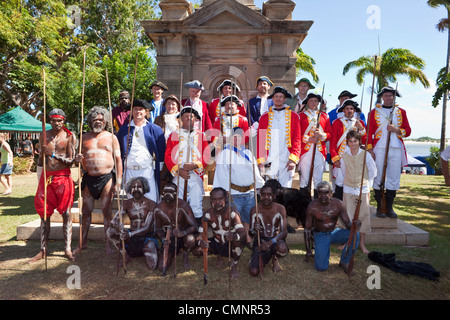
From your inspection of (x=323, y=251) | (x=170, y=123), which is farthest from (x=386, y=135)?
(x=170, y=123)

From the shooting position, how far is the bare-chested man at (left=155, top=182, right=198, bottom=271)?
14.0 ft

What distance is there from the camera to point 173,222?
4344 millimetres

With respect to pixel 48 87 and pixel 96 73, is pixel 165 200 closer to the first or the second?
pixel 48 87

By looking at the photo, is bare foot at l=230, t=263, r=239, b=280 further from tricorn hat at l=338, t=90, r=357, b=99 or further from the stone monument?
the stone monument

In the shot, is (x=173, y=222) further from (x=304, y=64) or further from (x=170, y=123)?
(x=304, y=64)

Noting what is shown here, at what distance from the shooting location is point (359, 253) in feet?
15.7

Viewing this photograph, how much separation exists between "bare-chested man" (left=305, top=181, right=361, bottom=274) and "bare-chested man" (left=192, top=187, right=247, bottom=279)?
3.28ft

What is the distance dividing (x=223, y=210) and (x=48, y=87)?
14.4 meters

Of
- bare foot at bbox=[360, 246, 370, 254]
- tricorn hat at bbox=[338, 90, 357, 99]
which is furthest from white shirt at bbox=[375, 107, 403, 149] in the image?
bare foot at bbox=[360, 246, 370, 254]

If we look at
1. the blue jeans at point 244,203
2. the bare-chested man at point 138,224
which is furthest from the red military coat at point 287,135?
the bare-chested man at point 138,224

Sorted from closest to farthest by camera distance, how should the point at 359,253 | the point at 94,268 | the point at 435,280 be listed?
the point at 435,280
the point at 94,268
the point at 359,253

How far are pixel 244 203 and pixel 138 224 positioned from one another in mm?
1576
